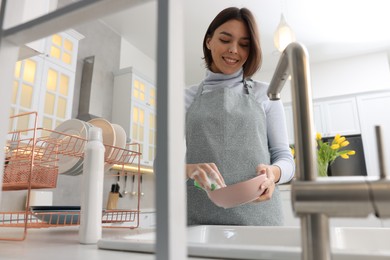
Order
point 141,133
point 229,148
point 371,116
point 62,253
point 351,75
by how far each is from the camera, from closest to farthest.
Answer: point 62,253 → point 229,148 → point 141,133 → point 371,116 → point 351,75

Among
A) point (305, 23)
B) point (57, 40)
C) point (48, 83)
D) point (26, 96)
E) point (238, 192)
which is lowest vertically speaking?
point (238, 192)

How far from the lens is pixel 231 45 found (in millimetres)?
1200

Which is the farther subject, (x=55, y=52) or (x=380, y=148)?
(x=55, y=52)

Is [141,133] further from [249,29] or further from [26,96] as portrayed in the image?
[249,29]

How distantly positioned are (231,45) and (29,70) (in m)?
1.56

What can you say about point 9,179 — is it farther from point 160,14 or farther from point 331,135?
point 331,135

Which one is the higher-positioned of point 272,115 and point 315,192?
point 272,115

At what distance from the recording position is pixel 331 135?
407 cm

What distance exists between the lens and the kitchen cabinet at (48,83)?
2098 millimetres

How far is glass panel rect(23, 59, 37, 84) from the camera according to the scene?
7.06ft

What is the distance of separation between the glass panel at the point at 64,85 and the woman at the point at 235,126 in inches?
59.4

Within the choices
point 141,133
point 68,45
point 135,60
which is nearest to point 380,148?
point 68,45

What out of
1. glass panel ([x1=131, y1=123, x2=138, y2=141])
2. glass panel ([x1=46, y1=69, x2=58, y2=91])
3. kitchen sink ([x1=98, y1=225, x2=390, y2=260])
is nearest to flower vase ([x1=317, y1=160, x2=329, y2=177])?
kitchen sink ([x1=98, y1=225, x2=390, y2=260])

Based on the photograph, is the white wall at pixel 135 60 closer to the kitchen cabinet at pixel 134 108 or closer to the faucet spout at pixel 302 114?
the kitchen cabinet at pixel 134 108
